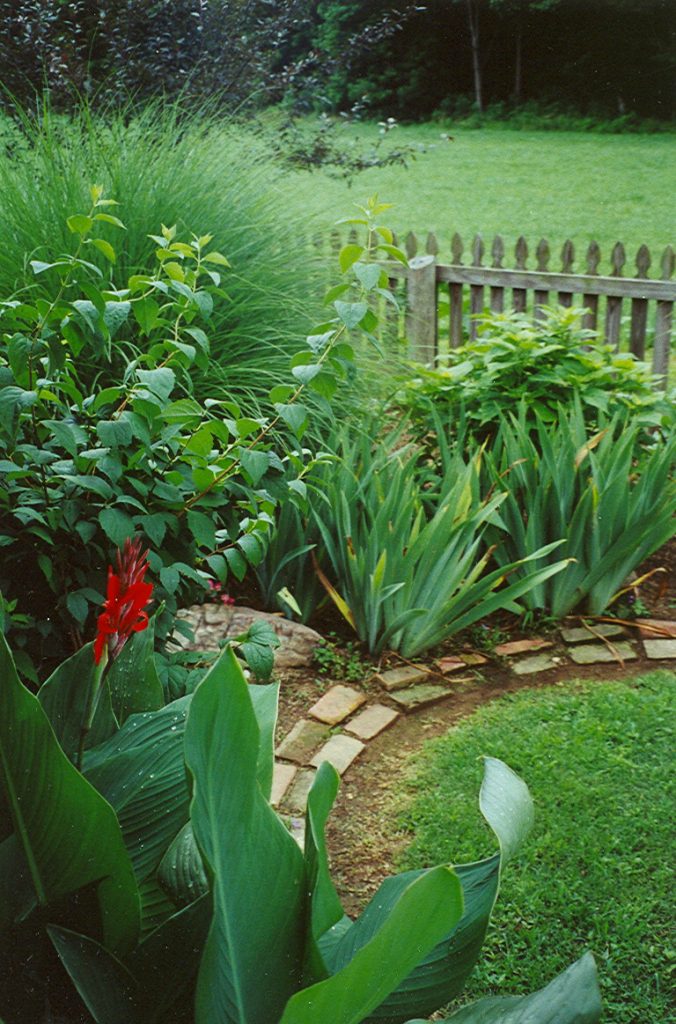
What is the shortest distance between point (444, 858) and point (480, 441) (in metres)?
1.86

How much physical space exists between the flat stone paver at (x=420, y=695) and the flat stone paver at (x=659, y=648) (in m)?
0.62

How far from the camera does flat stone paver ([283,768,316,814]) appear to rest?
7.32ft

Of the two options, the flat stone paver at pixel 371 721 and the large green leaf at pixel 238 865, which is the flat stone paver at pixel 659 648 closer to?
the flat stone paver at pixel 371 721

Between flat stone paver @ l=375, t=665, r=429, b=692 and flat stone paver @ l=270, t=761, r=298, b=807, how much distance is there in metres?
0.42

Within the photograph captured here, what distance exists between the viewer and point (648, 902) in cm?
196

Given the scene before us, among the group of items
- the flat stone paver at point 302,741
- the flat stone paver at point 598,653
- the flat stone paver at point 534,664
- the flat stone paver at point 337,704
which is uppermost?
the flat stone paver at point 337,704

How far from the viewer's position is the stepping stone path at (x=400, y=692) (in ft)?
7.80

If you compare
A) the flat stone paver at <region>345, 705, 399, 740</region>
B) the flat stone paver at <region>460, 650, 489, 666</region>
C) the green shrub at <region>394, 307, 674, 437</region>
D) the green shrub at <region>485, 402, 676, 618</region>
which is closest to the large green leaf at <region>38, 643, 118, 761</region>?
the flat stone paver at <region>345, 705, 399, 740</region>

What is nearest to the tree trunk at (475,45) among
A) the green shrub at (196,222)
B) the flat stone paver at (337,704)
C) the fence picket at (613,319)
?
the fence picket at (613,319)

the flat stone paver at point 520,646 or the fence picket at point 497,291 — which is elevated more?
the fence picket at point 497,291

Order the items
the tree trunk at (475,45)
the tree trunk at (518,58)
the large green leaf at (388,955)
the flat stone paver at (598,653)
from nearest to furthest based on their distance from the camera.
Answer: the large green leaf at (388,955), the flat stone paver at (598,653), the tree trunk at (475,45), the tree trunk at (518,58)

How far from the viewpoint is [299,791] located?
2.29 meters

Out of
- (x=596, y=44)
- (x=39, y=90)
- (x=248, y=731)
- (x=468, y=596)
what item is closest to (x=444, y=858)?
(x=468, y=596)

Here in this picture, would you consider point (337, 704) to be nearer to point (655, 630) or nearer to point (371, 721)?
point (371, 721)
